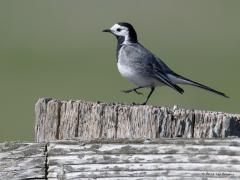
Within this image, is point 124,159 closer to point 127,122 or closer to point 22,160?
point 22,160

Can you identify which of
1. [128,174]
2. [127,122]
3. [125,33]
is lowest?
[128,174]

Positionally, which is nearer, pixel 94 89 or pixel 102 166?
pixel 102 166

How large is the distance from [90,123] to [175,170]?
2.18 ft

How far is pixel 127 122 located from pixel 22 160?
0.61m

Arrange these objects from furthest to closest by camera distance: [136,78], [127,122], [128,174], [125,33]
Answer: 1. [125,33]
2. [136,78]
3. [127,122]
4. [128,174]

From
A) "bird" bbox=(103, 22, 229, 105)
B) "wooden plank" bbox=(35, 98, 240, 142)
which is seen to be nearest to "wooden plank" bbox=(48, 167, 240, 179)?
"wooden plank" bbox=(35, 98, 240, 142)

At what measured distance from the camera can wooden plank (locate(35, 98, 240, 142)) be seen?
12.8 ft

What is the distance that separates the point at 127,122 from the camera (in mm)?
3996

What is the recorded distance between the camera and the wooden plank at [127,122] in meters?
3.90

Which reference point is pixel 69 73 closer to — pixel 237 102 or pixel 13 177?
pixel 237 102

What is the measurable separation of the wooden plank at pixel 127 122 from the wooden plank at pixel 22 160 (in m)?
0.34

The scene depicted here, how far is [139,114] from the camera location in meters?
4.00

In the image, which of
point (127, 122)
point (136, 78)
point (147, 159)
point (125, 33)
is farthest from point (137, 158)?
point (125, 33)

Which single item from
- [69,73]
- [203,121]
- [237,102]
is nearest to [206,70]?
[69,73]
